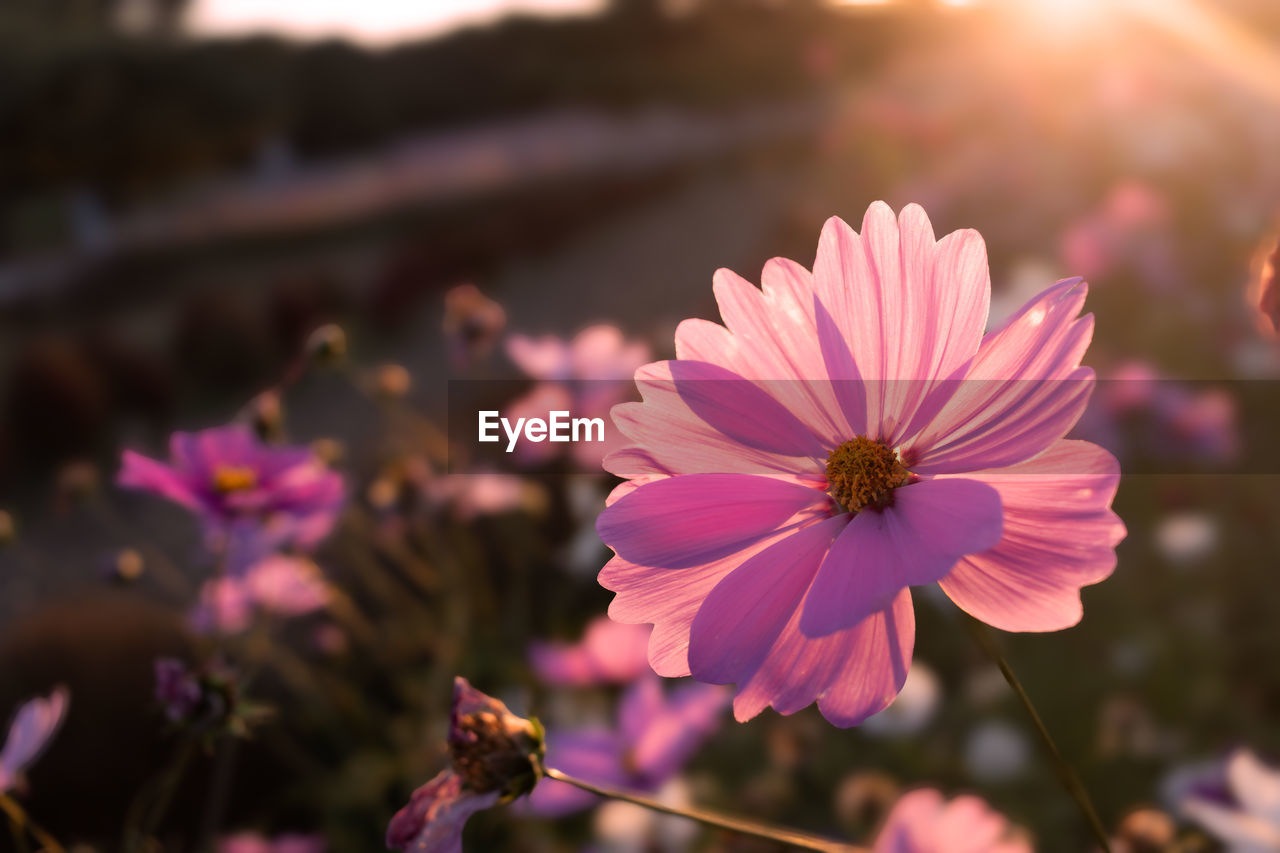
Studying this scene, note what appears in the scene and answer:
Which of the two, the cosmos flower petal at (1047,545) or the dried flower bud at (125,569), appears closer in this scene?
the cosmos flower petal at (1047,545)

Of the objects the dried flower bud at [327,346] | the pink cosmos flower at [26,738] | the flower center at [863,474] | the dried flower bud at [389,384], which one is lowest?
the pink cosmos flower at [26,738]

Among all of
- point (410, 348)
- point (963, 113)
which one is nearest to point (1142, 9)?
point (963, 113)

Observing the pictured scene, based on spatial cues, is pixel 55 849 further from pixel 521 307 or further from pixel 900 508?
pixel 521 307

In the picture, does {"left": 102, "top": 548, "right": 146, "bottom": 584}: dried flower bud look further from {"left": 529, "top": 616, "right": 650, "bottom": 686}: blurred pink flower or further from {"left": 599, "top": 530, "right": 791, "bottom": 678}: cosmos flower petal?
{"left": 599, "top": 530, "right": 791, "bottom": 678}: cosmos flower petal

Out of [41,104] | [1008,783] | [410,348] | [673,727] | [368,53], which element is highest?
[368,53]

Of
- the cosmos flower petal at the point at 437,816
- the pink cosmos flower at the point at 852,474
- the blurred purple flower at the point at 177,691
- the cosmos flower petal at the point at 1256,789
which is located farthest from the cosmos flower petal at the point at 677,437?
the cosmos flower petal at the point at 1256,789

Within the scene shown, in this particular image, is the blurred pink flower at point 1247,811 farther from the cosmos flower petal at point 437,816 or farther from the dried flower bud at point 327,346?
the dried flower bud at point 327,346
